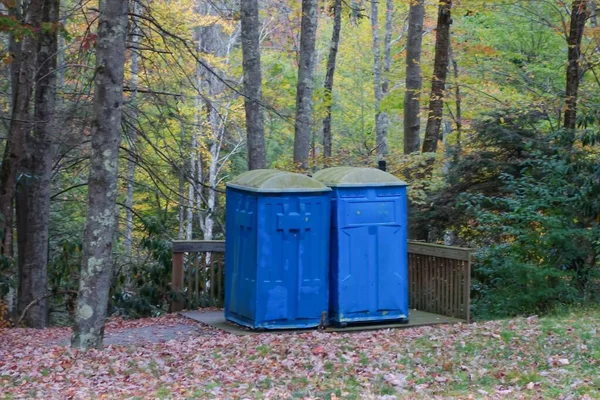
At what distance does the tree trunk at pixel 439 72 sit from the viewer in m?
15.5

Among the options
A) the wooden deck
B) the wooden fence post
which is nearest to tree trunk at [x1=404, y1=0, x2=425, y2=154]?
the wooden deck

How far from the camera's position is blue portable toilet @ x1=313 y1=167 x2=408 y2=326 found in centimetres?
1015

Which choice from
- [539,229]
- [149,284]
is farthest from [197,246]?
[539,229]

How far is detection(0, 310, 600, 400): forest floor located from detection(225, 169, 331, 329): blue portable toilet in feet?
1.30

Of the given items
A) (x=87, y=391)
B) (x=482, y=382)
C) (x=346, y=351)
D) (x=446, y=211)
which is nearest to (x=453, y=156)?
(x=446, y=211)

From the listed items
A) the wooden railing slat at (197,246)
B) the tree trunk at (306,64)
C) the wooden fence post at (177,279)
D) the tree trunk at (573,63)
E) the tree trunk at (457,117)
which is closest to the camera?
the wooden railing slat at (197,246)

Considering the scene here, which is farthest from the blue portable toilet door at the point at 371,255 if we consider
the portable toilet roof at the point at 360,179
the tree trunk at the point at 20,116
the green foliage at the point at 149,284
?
the tree trunk at the point at 20,116

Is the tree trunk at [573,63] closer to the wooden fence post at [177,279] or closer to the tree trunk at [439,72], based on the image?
the tree trunk at [439,72]

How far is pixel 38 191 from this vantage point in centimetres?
1262

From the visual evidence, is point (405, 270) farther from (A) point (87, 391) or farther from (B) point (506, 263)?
(A) point (87, 391)

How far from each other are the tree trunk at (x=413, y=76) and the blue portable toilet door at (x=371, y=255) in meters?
6.71

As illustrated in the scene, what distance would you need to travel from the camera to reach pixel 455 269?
36.8ft

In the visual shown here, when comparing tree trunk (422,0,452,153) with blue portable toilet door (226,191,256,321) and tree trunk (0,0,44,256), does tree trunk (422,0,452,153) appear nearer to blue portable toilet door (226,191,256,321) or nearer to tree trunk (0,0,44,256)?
blue portable toilet door (226,191,256,321)

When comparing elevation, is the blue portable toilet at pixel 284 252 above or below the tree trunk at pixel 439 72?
below
